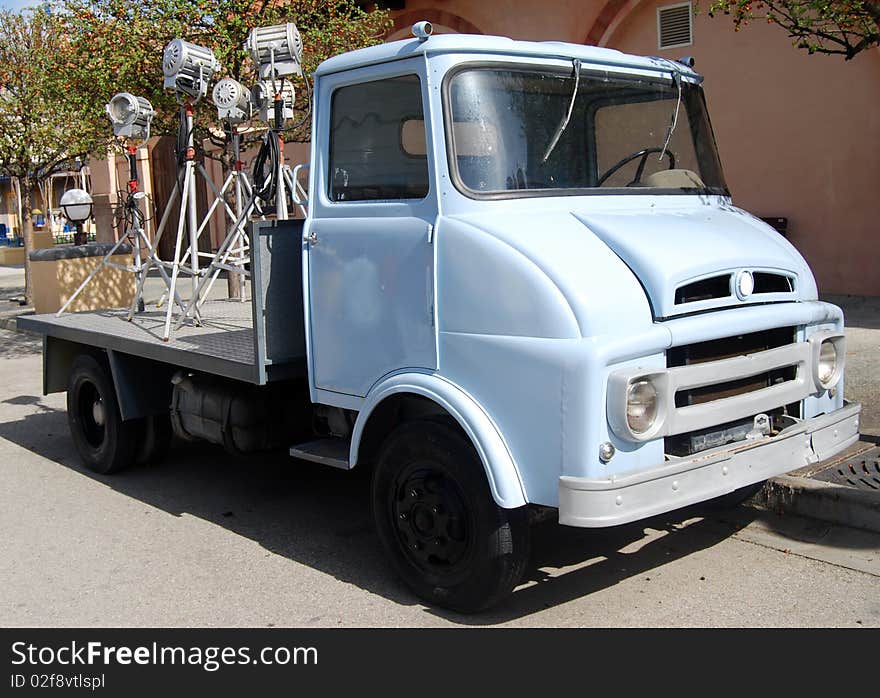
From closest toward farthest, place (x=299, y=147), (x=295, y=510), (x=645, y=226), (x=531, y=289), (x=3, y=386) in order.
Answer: (x=531, y=289) < (x=645, y=226) < (x=295, y=510) < (x=3, y=386) < (x=299, y=147)

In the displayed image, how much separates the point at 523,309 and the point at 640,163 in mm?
1405

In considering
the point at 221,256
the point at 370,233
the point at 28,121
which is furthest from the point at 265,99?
the point at 28,121

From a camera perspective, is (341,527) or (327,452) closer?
(327,452)

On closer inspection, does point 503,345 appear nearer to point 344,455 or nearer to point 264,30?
point 344,455

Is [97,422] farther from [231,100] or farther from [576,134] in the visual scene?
[576,134]

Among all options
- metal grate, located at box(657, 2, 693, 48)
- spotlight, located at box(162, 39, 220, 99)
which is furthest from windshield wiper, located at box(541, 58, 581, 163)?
metal grate, located at box(657, 2, 693, 48)

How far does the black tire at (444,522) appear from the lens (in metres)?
4.22

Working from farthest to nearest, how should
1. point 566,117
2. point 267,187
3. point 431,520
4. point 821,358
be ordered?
point 267,187 → point 821,358 → point 566,117 → point 431,520

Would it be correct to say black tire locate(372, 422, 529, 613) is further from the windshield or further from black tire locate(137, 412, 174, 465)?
black tire locate(137, 412, 174, 465)

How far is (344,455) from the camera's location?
5.04m

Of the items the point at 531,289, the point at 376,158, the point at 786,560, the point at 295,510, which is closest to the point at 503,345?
the point at 531,289

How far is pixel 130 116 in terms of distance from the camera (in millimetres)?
7457

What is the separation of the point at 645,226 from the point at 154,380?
12.2 ft

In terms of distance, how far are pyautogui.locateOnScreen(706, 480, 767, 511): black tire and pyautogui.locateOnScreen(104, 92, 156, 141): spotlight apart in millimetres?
4721
